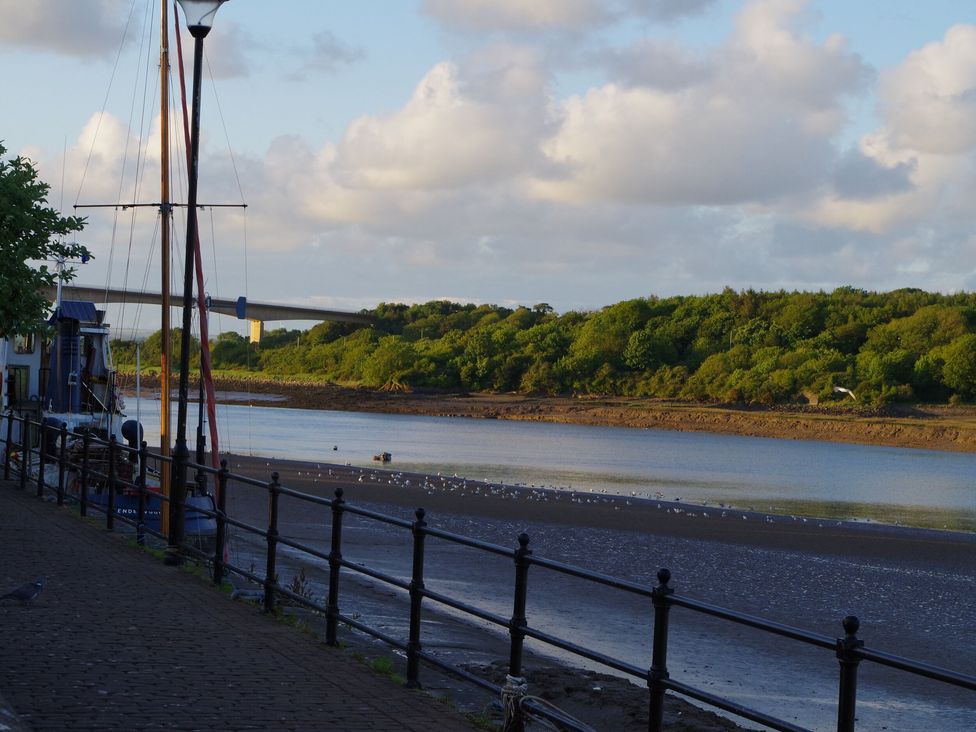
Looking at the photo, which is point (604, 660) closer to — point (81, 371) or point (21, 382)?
point (81, 371)

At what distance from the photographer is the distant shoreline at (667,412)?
3361 inches

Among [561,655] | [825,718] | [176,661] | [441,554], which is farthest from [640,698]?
[441,554]

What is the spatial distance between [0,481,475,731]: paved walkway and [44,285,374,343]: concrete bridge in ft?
46.0

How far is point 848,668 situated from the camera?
4949 mm

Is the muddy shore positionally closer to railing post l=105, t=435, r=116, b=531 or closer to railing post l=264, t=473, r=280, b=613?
railing post l=264, t=473, r=280, b=613

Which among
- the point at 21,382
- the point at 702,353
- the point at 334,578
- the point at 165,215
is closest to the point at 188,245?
the point at 334,578

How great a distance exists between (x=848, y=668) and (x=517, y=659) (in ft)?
9.10

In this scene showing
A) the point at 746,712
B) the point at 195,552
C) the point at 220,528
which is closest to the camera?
the point at 746,712

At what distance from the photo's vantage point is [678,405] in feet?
335

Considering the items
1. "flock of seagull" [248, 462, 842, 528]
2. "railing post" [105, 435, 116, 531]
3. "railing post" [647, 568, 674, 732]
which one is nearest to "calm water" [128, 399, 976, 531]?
"flock of seagull" [248, 462, 842, 528]

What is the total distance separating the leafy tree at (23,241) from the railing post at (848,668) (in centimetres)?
1595

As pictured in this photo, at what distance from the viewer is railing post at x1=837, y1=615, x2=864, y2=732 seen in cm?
488

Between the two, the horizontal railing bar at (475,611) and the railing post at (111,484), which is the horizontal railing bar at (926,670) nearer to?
the horizontal railing bar at (475,611)

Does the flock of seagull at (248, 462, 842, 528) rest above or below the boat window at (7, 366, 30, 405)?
below
